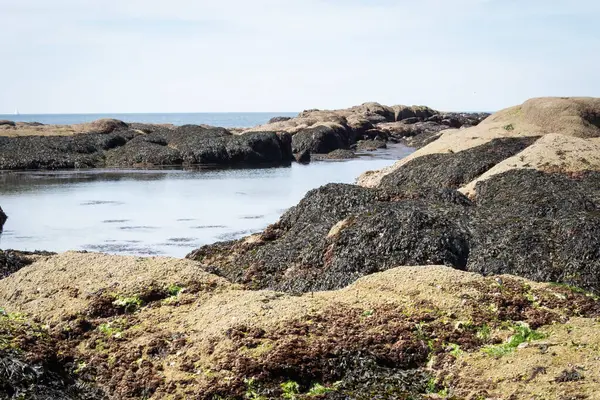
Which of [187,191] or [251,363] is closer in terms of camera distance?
[251,363]

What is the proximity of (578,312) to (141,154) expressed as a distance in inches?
1458

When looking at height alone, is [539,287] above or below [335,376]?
above

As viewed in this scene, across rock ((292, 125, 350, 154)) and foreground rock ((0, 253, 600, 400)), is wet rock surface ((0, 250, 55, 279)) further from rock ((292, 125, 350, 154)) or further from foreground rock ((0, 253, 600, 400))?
rock ((292, 125, 350, 154))

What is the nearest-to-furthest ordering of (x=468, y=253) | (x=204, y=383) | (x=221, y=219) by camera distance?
(x=204, y=383), (x=468, y=253), (x=221, y=219)

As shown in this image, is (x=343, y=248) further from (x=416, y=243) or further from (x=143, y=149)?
(x=143, y=149)

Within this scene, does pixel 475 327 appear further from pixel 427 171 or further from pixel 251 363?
pixel 427 171

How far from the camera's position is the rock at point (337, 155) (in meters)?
47.2

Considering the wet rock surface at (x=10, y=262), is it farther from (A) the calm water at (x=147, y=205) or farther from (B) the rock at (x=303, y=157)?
(B) the rock at (x=303, y=157)

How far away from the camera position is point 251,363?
6633mm

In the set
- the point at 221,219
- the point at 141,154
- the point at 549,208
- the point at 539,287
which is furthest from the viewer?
the point at 141,154

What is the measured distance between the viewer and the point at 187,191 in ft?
96.5

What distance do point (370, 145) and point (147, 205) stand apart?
107ft

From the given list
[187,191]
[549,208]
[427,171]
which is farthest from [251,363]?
[187,191]

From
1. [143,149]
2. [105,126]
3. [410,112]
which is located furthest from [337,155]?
[410,112]
